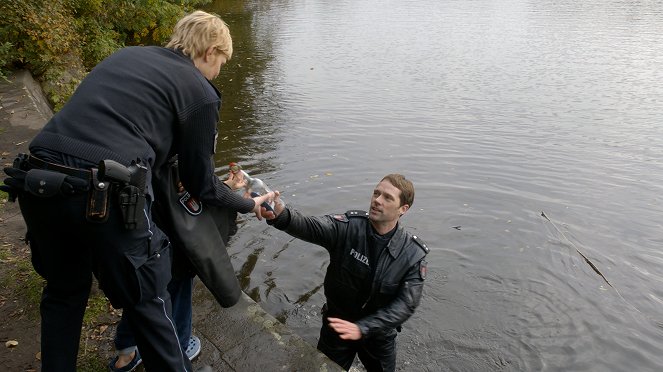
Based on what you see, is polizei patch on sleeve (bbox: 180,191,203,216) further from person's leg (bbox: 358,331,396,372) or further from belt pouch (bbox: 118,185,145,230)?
person's leg (bbox: 358,331,396,372)

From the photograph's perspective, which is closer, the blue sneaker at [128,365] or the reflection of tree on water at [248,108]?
the blue sneaker at [128,365]

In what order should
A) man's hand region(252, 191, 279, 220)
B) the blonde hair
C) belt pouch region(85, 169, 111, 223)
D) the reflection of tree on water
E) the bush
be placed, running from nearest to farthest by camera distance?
belt pouch region(85, 169, 111, 223), the blonde hair, man's hand region(252, 191, 279, 220), the bush, the reflection of tree on water

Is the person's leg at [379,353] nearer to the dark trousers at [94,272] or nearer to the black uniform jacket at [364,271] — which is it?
the black uniform jacket at [364,271]

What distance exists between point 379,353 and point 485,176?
246 inches

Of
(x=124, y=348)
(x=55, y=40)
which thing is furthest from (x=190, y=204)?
(x=55, y=40)

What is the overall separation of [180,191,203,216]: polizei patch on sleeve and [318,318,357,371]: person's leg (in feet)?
5.48

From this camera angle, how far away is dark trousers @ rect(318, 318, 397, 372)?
4.19 m

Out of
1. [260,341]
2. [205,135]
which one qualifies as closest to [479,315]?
[260,341]

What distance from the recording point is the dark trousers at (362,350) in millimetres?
4188

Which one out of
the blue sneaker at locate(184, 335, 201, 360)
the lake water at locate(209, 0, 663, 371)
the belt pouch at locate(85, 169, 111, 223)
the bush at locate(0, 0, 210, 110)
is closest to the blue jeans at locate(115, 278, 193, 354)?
the blue sneaker at locate(184, 335, 201, 360)

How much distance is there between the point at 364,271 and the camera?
158 inches

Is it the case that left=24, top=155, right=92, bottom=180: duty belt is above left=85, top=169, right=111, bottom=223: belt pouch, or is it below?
above

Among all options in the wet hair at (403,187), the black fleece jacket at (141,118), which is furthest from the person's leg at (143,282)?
the wet hair at (403,187)

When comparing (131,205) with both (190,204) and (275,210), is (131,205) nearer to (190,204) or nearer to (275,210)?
(190,204)
